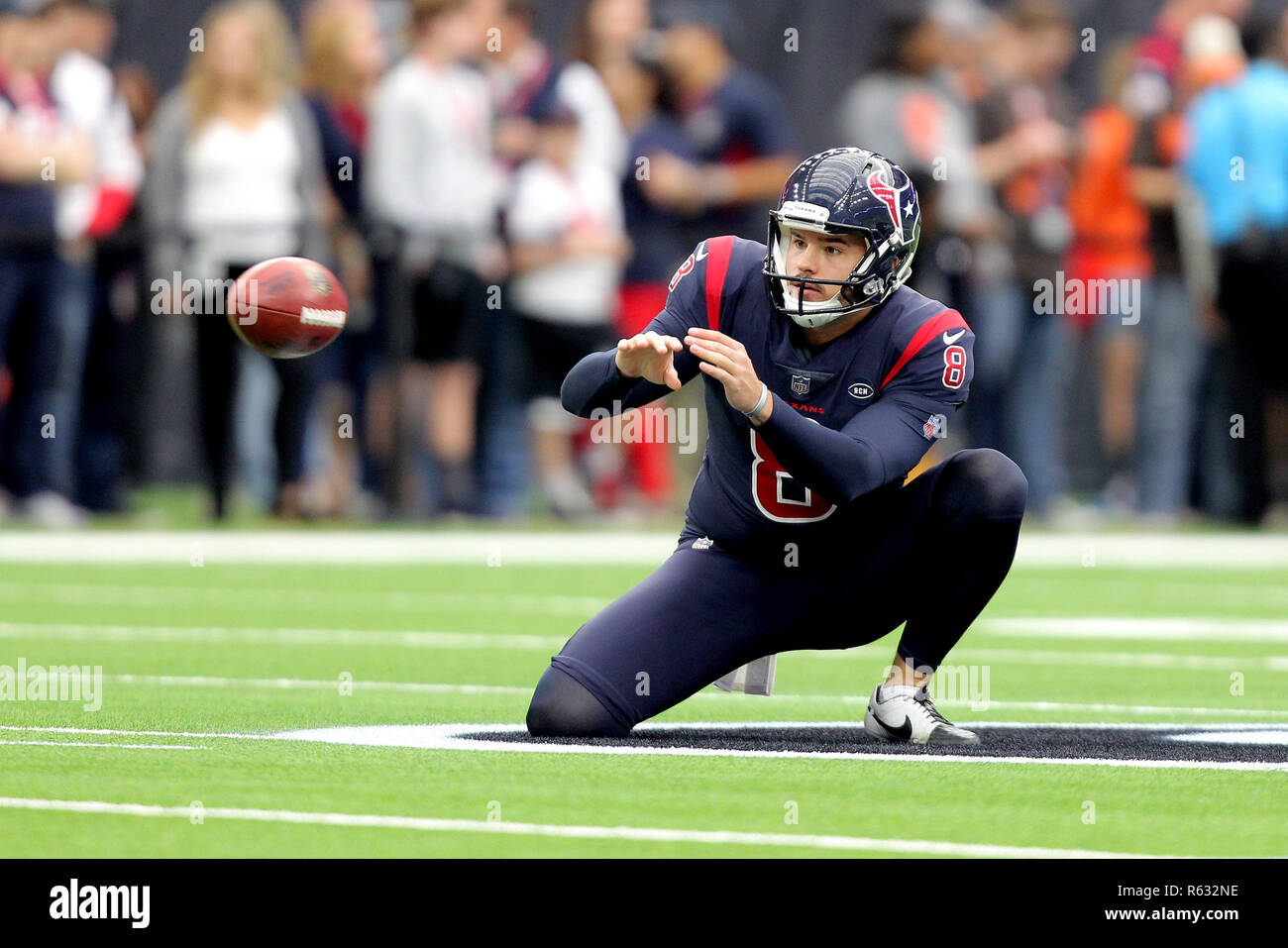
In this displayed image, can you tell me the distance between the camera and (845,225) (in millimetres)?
6230

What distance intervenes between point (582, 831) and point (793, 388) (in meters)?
1.97

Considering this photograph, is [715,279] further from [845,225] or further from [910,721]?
[910,721]

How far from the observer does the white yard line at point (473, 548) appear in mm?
12836

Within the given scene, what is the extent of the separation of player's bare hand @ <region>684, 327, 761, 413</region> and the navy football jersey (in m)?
0.32

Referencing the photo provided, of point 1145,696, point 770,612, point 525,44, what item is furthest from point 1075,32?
point 770,612

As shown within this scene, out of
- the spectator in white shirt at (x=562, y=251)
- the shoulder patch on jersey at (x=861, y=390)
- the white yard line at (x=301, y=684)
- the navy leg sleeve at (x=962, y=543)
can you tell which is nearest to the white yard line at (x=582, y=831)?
the navy leg sleeve at (x=962, y=543)

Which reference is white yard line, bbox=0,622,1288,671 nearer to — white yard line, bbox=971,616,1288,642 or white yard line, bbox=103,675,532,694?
white yard line, bbox=971,616,1288,642

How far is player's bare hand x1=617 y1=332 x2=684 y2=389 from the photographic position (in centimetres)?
589

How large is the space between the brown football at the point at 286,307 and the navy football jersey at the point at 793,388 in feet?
2.98

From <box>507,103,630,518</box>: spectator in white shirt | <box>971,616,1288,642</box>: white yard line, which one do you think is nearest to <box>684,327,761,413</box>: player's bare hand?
<box>971,616,1288,642</box>: white yard line

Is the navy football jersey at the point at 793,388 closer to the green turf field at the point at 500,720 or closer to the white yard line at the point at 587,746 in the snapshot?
the white yard line at the point at 587,746

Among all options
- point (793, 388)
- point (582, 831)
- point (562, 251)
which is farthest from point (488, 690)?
point (562, 251)
